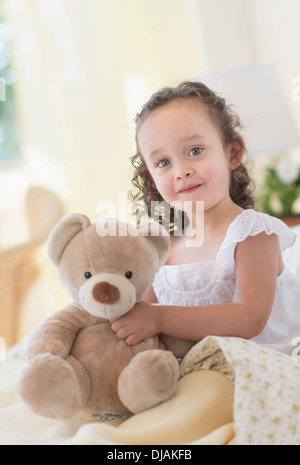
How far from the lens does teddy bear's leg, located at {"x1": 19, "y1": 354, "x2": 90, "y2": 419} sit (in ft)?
2.19

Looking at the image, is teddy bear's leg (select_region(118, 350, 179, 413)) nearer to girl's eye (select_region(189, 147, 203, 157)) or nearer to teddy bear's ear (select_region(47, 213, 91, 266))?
teddy bear's ear (select_region(47, 213, 91, 266))

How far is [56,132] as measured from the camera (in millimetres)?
2219

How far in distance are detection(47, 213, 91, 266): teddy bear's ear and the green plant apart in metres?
1.57

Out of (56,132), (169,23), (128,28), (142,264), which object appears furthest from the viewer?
(169,23)

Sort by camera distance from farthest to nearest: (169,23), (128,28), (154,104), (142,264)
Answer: (169,23), (128,28), (154,104), (142,264)

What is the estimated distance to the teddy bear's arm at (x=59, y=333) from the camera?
2.43 ft

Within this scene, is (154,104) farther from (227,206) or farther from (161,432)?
(161,432)

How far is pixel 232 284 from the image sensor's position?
0.99 m

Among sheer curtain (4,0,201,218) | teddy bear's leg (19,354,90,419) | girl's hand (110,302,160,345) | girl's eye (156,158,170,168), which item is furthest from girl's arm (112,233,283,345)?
sheer curtain (4,0,201,218)

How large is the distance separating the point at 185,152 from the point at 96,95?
53.4 inches

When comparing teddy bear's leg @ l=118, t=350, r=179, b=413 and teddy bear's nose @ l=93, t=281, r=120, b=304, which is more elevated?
teddy bear's nose @ l=93, t=281, r=120, b=304

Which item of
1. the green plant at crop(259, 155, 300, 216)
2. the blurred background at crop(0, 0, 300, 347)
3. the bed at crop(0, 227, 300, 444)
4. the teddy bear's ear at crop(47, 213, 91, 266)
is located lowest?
the bed at crop(0, 227, 300, 444)

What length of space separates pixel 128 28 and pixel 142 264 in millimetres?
1876
